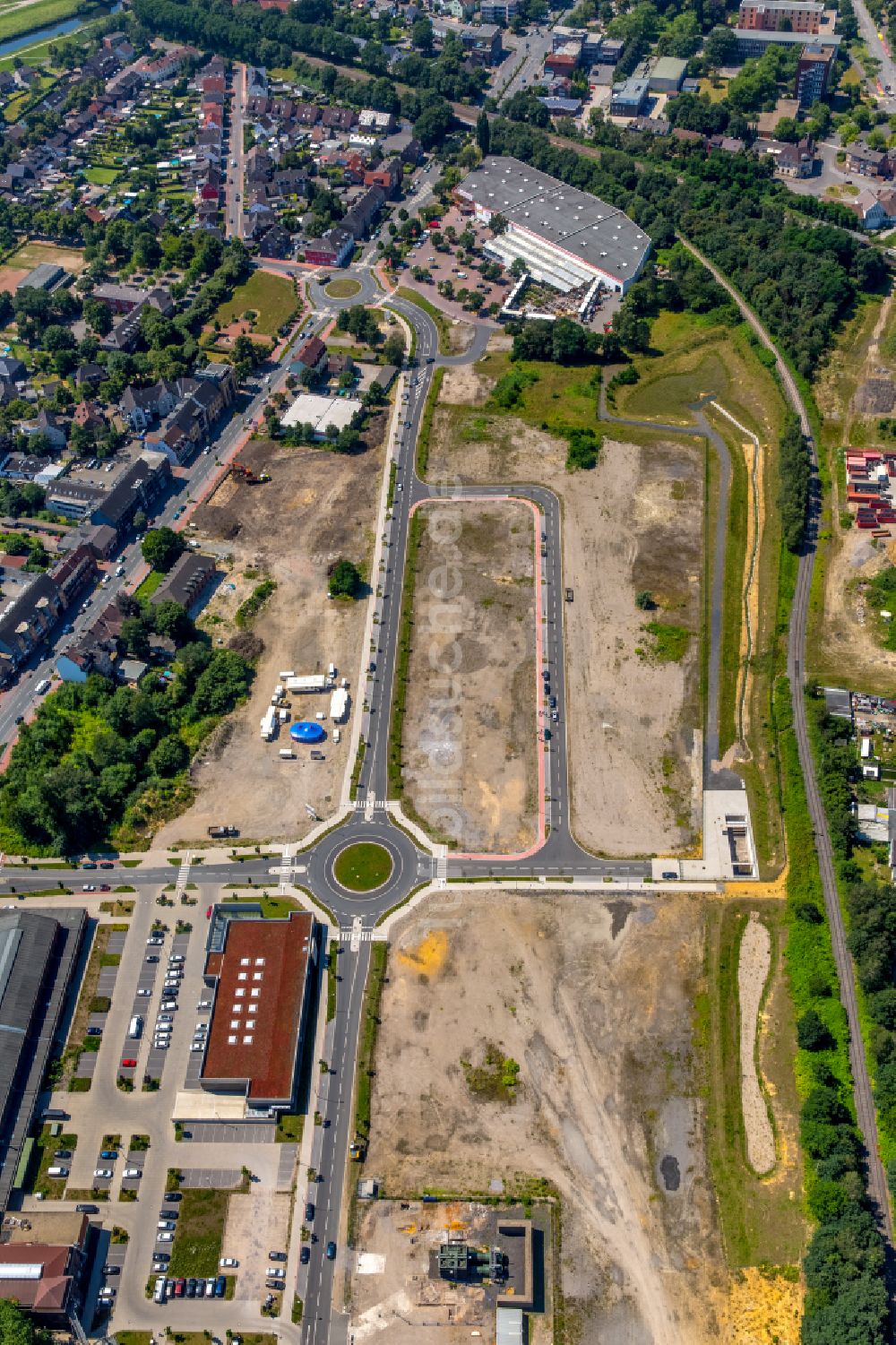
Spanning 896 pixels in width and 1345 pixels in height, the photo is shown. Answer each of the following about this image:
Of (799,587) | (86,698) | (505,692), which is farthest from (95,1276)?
(799,587)

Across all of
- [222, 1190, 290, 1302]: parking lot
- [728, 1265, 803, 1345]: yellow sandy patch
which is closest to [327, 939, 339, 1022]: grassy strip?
[222, 1190, 290, 1302]: parking lot

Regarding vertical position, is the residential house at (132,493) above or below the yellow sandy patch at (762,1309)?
above

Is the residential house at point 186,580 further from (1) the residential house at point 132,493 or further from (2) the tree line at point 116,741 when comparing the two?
(1) the residential house at point 132,493

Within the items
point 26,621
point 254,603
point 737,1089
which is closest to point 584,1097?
point 737,1089

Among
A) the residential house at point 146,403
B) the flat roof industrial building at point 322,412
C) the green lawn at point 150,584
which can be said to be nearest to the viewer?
the green lawn at point 150,584

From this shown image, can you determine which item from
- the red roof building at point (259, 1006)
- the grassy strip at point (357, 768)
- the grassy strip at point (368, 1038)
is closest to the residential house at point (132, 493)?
the grassy strip at point (357, 768)

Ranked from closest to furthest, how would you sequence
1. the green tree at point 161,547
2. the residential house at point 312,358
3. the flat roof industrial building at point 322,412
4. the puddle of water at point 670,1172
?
the puddle of water at point 670,1172
the green tree at point 161,547
the flat roof industrial building at point 322,412
the residential house at point 312,358

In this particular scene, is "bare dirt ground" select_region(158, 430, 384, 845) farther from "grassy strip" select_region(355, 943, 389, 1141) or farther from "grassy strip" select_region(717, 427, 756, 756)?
"grassy strip" select_region(717, 427, 756, 756)

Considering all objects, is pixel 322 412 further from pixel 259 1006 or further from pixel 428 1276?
pixel 428 1276
